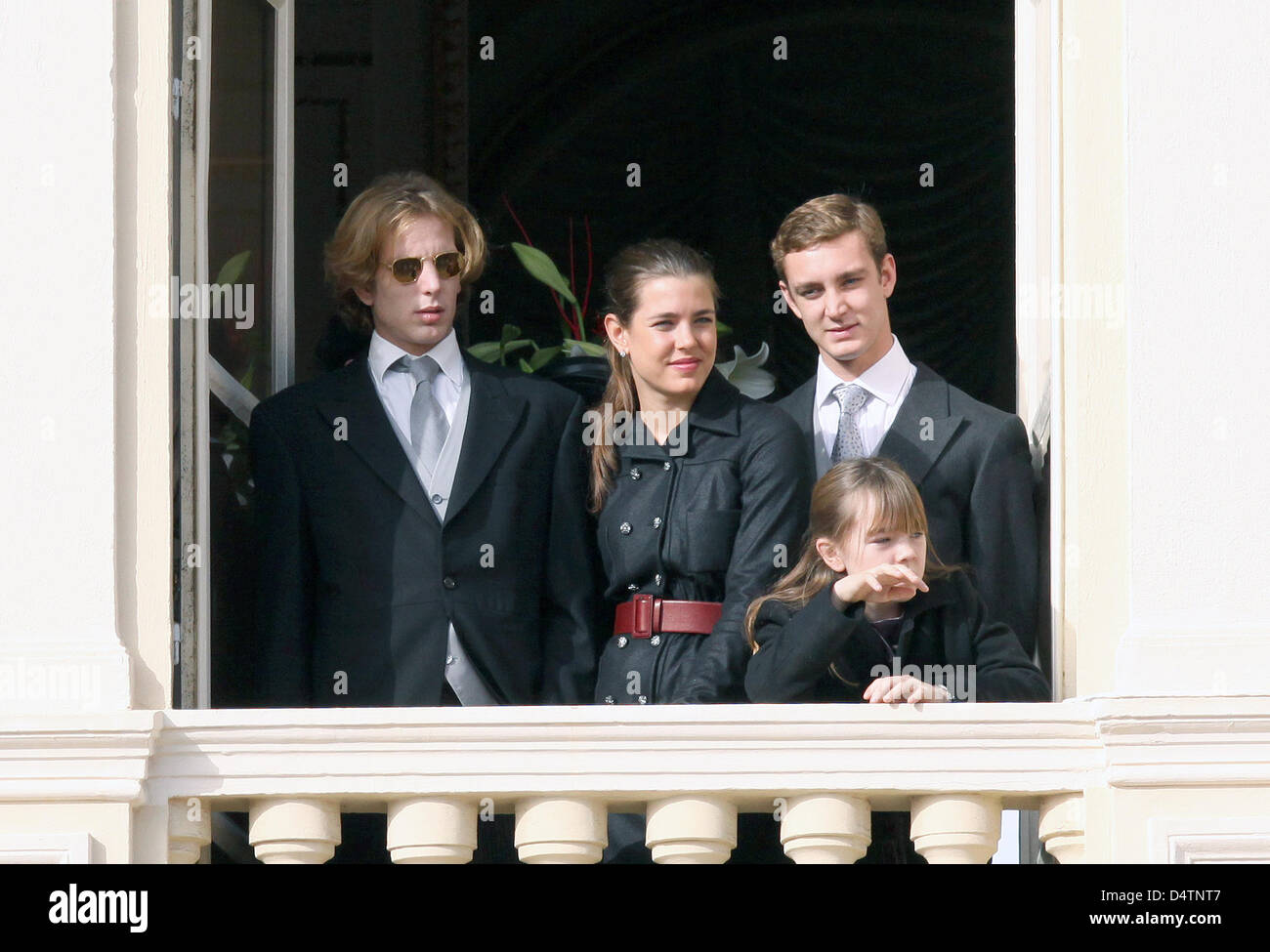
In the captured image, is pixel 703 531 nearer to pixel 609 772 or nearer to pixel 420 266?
pixel 609 772

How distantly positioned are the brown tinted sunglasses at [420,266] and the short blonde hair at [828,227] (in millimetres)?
886

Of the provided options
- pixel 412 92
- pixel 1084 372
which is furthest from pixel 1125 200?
pixel 412 92

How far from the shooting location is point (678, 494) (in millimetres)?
8227

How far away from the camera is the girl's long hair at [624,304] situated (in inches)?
328

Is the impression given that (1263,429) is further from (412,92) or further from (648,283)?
(412,92)

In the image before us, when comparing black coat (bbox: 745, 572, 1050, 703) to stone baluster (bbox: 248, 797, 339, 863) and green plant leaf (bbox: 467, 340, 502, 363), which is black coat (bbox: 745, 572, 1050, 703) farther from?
green plant leaf (bbox: 467, 340, 502, 363)

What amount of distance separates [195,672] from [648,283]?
5.29 feet

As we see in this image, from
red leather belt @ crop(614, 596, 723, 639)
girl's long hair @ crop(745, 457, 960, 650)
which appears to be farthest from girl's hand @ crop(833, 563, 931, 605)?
red leather belt @ crop(614, 596, 723, 639)

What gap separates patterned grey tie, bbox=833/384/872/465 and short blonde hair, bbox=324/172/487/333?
3.52 feet

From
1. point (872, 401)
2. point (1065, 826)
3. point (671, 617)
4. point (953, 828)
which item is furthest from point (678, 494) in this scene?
point (1065, 826)

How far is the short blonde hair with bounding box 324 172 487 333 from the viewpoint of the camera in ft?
27.8

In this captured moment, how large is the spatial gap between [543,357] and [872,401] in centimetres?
114

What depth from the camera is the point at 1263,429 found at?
25.3ft

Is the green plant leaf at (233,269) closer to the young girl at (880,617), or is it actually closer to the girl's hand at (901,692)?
the young girl at (880,617)
